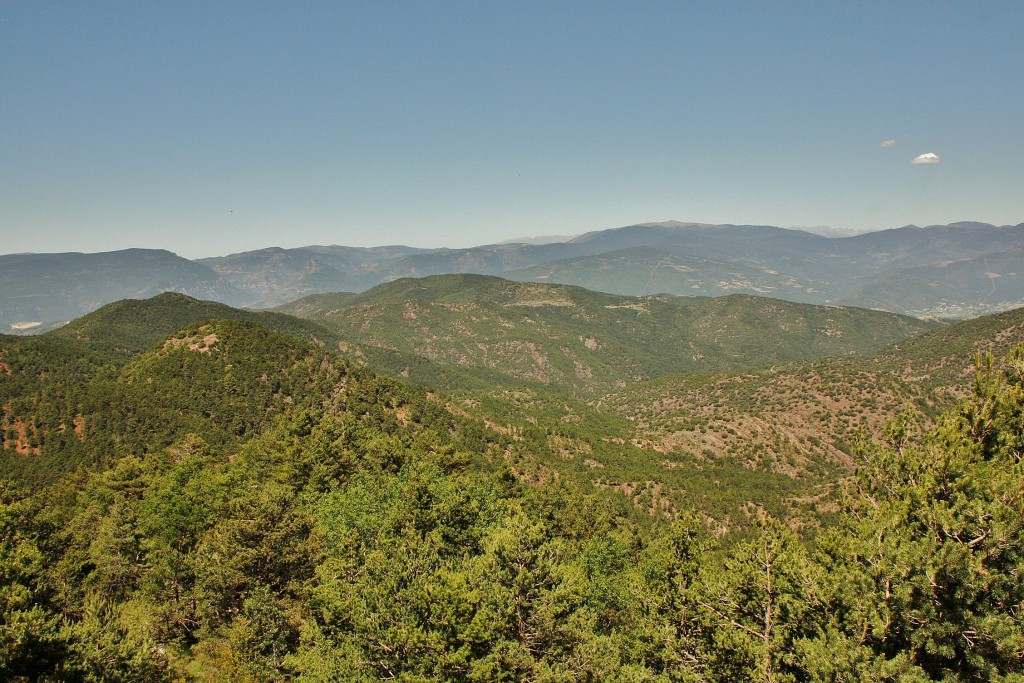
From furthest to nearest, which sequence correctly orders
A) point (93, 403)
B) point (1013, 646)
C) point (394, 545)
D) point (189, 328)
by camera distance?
1. point (189, 328)
2. point (93, 403)
3. point (394, 545)
4. point (1013, 646)

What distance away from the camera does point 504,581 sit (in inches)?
1144

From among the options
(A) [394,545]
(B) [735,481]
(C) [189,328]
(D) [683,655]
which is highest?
(C) [189,328]

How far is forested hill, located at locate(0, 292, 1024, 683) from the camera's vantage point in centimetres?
2105

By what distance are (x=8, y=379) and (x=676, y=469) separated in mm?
172605

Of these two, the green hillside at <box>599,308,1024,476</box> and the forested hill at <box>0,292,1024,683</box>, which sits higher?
the forested hill at <box>0,292,1024,683</box>

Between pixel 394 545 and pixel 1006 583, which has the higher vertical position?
pixel 1006 583

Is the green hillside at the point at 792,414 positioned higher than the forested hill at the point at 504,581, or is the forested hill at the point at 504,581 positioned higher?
the forested hill at the point at 504,581

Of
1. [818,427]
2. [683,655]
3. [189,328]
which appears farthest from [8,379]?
[818,427]

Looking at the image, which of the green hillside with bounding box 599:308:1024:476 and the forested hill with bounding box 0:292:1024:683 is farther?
the green hillside with bounding box 599:308:1024:476

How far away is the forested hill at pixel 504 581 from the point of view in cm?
2105

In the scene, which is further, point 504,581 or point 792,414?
point 792,414

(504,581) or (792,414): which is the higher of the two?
(504,581)

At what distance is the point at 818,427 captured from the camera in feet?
440

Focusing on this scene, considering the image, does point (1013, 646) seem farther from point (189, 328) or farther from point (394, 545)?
point (189, 328)
